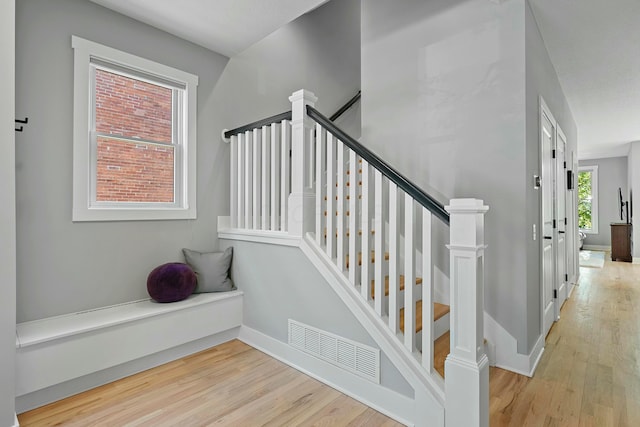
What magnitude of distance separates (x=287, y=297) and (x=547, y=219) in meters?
2.52

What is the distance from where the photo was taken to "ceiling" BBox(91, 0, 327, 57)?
8.23 ft

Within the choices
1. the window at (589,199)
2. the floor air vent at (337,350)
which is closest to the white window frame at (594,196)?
the window at (589,199)

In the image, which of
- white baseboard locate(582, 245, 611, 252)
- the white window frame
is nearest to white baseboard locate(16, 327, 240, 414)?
white baseboard locate(582, 245, 611, 252)

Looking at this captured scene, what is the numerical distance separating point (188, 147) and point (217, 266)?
1.10 m

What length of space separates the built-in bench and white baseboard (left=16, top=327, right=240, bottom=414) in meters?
0.08

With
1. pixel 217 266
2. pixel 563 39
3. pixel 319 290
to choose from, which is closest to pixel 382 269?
pixel 319 290

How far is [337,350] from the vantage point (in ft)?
7.35

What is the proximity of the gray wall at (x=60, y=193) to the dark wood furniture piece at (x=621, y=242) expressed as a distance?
30.3 feet

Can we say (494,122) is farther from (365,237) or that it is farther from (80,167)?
(80,167)

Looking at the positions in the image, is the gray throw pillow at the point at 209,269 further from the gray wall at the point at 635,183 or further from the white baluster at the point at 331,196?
the gray wall at the point at 635,183

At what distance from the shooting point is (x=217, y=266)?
305 centimetres

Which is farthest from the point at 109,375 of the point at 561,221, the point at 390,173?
the point at 561,221

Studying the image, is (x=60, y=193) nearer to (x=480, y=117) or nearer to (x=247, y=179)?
(x=247, y=179)

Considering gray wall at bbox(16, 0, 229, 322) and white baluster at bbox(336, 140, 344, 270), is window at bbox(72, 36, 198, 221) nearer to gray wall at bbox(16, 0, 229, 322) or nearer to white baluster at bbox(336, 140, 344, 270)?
gray wall at bbox(16, 0, 229, 322)
